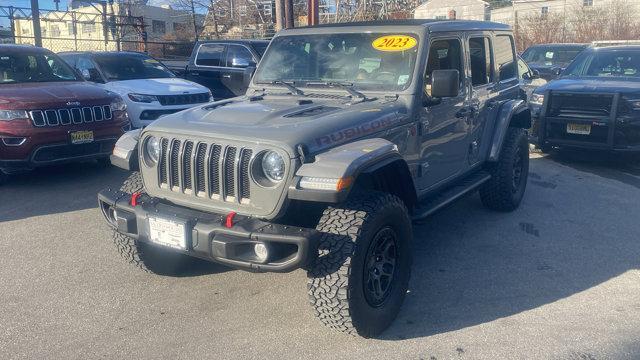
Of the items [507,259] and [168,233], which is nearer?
[168,233]

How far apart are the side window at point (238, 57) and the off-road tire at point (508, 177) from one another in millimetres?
6285

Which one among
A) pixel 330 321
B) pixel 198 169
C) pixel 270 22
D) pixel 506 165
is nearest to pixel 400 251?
pixel 330 321

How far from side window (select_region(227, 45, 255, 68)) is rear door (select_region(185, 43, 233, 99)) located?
134mm

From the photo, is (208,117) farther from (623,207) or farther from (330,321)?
(623,207)

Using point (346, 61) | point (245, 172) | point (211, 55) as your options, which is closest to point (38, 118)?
point (346, 61)

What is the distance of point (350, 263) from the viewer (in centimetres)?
344

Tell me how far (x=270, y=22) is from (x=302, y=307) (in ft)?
87.8

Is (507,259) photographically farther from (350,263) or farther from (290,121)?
(290,121)

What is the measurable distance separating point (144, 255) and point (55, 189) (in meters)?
3.24

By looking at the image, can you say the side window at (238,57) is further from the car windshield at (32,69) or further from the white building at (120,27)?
the white building at (120,27)

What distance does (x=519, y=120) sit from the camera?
6.59 m

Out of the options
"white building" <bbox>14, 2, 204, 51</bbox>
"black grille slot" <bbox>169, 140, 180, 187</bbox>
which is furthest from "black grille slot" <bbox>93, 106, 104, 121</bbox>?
"white building" <bbox>14, 2, 204, 51</bbox>

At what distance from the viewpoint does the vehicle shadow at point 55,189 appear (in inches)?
252

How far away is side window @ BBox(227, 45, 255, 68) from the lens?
37.5 feet
